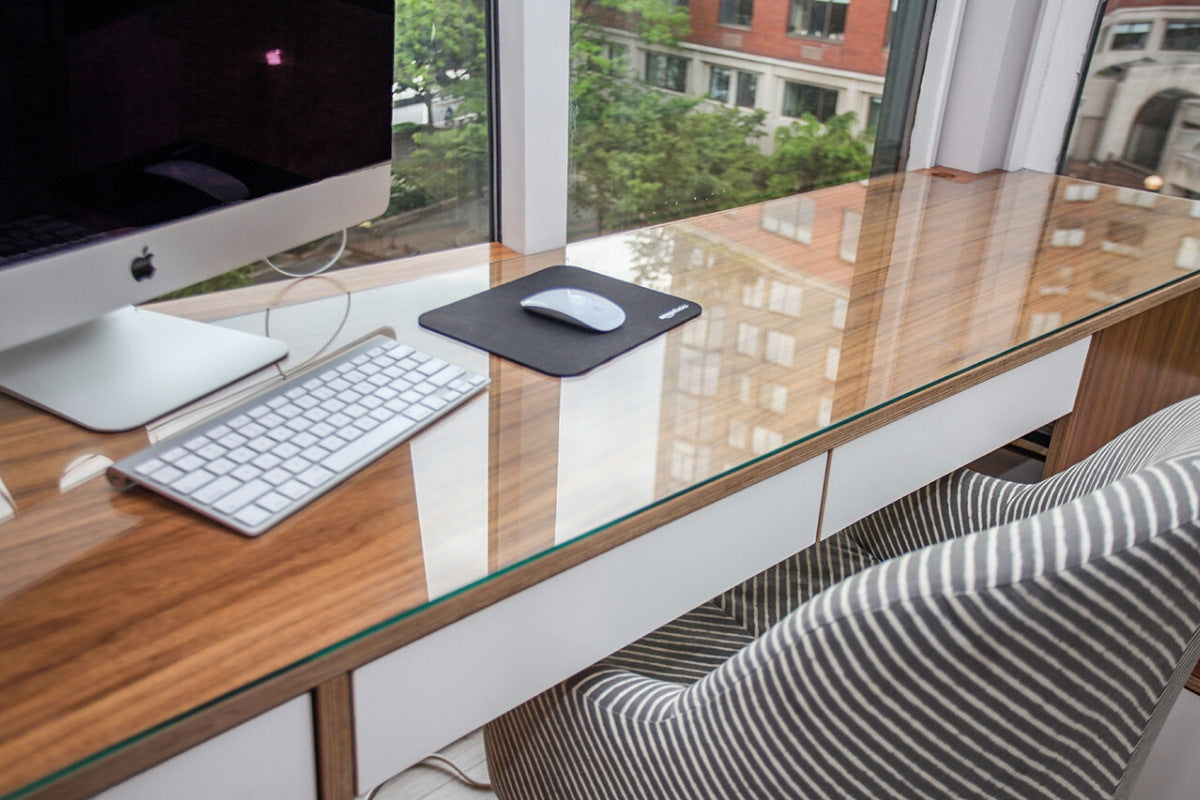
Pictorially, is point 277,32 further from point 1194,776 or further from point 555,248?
point 1194,776

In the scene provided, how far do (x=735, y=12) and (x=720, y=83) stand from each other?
0.11m

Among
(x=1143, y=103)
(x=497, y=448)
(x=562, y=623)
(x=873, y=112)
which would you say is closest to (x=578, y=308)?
(x=497, y=448)

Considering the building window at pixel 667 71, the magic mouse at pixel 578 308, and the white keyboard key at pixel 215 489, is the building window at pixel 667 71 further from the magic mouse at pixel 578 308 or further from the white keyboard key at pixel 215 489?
the white keyboard key at pixel 215 489

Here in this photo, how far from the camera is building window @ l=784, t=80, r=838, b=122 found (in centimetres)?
161

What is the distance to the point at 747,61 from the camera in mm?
1539

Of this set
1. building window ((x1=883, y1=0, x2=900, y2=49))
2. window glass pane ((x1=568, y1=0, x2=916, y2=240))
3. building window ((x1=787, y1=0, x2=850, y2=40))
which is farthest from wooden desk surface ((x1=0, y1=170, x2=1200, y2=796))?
building window ((x1=883, y1=0, x2=900, y2=49))

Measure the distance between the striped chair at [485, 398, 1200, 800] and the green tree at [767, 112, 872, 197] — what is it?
101 cm

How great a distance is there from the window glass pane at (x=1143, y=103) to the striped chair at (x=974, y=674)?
1150 mm

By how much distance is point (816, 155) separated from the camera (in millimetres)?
1720

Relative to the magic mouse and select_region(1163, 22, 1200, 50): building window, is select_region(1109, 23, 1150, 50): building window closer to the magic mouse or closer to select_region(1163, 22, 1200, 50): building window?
select_region(1163, 22, 1200, 50): building window

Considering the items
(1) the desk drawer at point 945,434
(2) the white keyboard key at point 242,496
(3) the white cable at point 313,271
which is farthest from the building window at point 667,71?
(2) the white keyboard key at point 242,496

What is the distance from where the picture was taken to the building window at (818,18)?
1571 millimetres

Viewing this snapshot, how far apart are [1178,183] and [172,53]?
163 centimetres

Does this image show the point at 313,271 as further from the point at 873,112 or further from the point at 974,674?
the point at 873,112
